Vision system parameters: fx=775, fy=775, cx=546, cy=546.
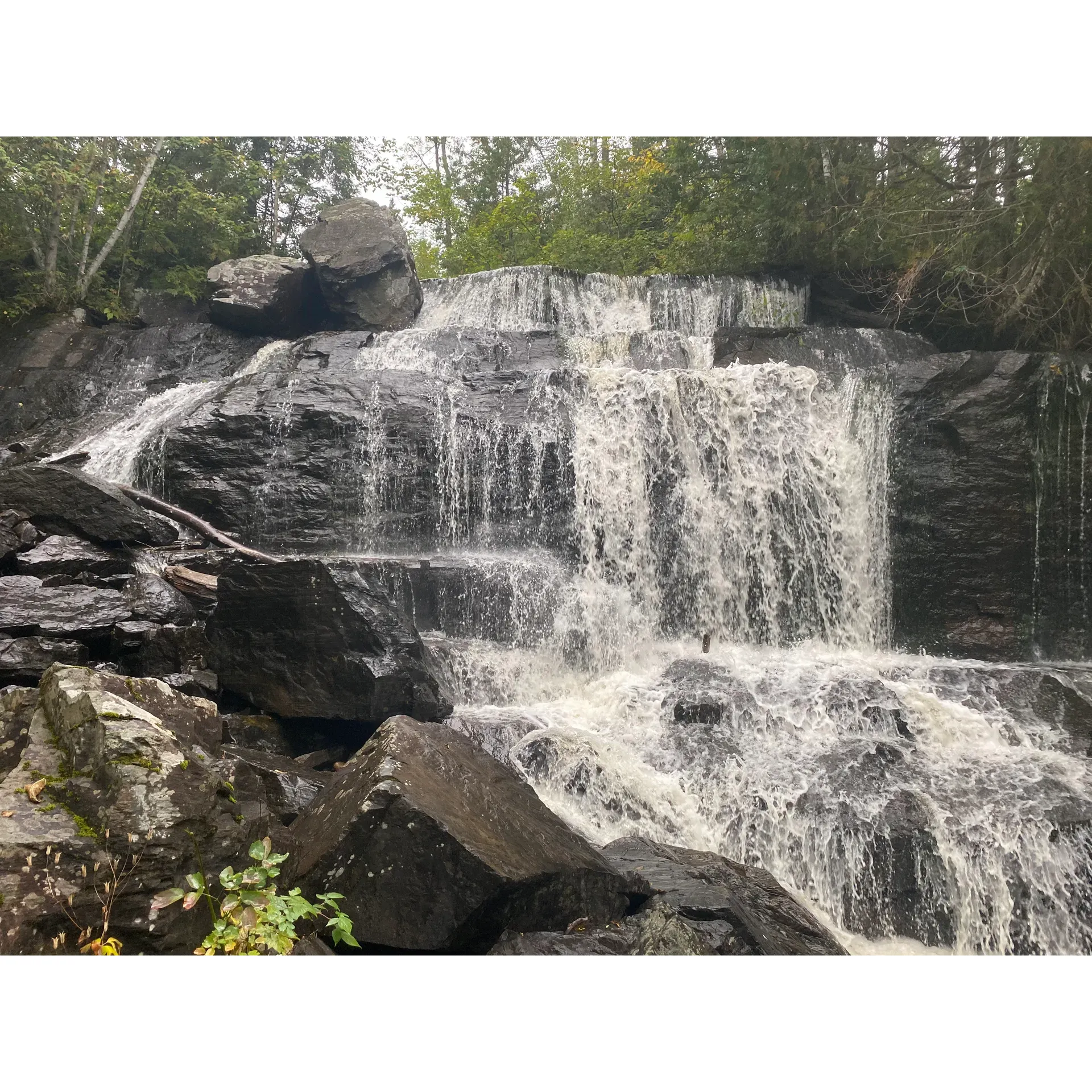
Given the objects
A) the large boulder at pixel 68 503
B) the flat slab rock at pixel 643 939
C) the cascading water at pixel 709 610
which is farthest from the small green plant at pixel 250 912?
the large boulder at pixel 68 503

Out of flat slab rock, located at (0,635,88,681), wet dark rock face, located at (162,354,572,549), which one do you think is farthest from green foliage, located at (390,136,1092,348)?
flat slab rock, located at (0,635,88,681)

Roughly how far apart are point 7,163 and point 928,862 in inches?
367

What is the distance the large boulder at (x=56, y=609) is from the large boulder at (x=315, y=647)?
742 millimetres

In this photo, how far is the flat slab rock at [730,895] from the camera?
11.2ft

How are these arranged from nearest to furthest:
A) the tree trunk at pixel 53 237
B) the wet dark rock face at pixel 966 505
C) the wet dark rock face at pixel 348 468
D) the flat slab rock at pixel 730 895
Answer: the flat slab rock at pixel 730 895 < the wet dark rock face at pixel 966 505 < the wet dark rock face at pixel 348 468 < the tree trunk at pixel 53 237

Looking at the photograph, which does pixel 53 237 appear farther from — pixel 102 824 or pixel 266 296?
pixel 102 824

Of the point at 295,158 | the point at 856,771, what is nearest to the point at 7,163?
the point at 295,158

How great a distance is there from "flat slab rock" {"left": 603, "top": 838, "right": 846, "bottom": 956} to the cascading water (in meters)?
0.50

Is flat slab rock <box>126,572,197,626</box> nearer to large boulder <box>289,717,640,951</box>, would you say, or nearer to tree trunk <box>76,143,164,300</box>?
large boulder <box>289,717,640,951</box>

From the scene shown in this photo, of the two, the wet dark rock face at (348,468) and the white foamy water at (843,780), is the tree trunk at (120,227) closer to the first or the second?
the wet dark rock face at (348,468)

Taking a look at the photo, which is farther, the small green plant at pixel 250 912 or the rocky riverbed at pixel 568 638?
the rocky riverbed at pixel 568 638

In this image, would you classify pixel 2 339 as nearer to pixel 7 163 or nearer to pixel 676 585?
pixel 7 163

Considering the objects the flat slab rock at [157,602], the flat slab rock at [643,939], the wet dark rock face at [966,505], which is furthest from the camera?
the wet dark rock face at [966,505]

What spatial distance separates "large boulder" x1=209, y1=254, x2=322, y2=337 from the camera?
12.3 metres
